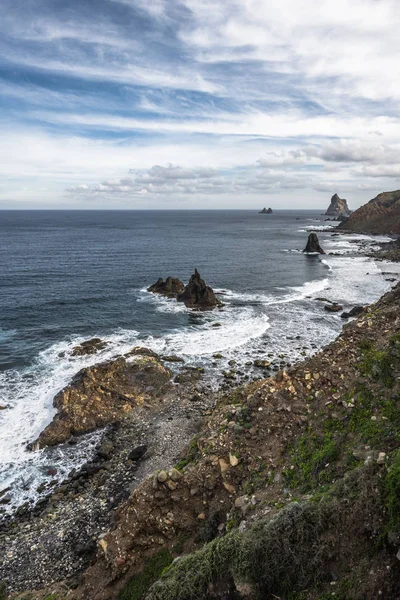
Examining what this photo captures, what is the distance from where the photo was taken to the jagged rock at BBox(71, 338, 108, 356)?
129 feet

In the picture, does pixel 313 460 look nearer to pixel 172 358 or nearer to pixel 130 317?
pixel 172 358

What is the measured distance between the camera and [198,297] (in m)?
57.2

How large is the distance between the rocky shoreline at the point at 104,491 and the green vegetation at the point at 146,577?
0.57 m

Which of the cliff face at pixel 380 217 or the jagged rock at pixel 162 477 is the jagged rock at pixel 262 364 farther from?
A: the cliff face at pixel 380 217

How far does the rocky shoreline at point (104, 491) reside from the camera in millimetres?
16094

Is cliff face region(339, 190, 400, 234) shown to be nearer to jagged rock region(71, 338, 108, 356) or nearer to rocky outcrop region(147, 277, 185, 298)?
rocky outcrop region(147, 277, 185, 298)

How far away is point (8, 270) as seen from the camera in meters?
78.8

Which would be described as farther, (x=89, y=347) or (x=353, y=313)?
(x=353, y=313)

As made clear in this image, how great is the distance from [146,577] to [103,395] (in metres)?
18.3

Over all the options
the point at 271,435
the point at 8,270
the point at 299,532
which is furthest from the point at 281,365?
the point at 8,270

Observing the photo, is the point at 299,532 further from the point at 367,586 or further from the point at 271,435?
the point at 271,435

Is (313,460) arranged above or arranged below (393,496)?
below

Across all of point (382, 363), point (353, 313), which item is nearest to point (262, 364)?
point (382, 363)

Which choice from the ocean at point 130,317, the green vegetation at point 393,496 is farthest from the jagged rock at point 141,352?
the green vegetation at point 393,496
